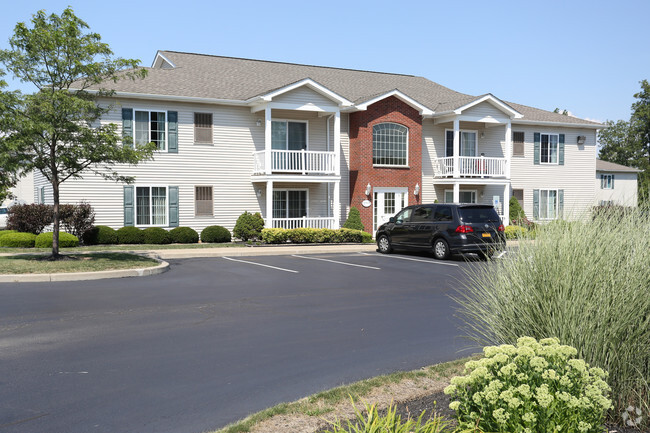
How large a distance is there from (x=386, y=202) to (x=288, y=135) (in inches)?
224

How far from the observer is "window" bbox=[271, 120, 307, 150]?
2570 cm

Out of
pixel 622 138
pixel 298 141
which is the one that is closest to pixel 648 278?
pixel 298 141

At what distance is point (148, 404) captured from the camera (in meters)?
5.06

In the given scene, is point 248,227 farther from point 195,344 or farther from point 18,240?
point 195,344

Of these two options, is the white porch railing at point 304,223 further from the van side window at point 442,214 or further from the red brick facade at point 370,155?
the van side window at point 442,214

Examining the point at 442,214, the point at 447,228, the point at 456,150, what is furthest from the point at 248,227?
the point at 456,150

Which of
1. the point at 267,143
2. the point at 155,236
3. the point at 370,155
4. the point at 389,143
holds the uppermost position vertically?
the point at 389,143

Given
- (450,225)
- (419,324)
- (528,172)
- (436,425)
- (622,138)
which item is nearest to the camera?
(436,425)

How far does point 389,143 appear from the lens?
89.2 ft

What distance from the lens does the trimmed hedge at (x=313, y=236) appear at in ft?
74.4

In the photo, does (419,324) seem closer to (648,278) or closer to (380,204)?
(648,278)

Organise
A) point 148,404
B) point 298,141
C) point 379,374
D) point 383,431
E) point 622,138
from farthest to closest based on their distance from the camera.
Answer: point 622,138 < point 298,141 < point 379,374 < point 148,404 < point 383,431

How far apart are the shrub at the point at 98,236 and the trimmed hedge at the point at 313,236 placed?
5842 mm

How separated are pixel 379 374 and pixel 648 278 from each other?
269 centimetres
